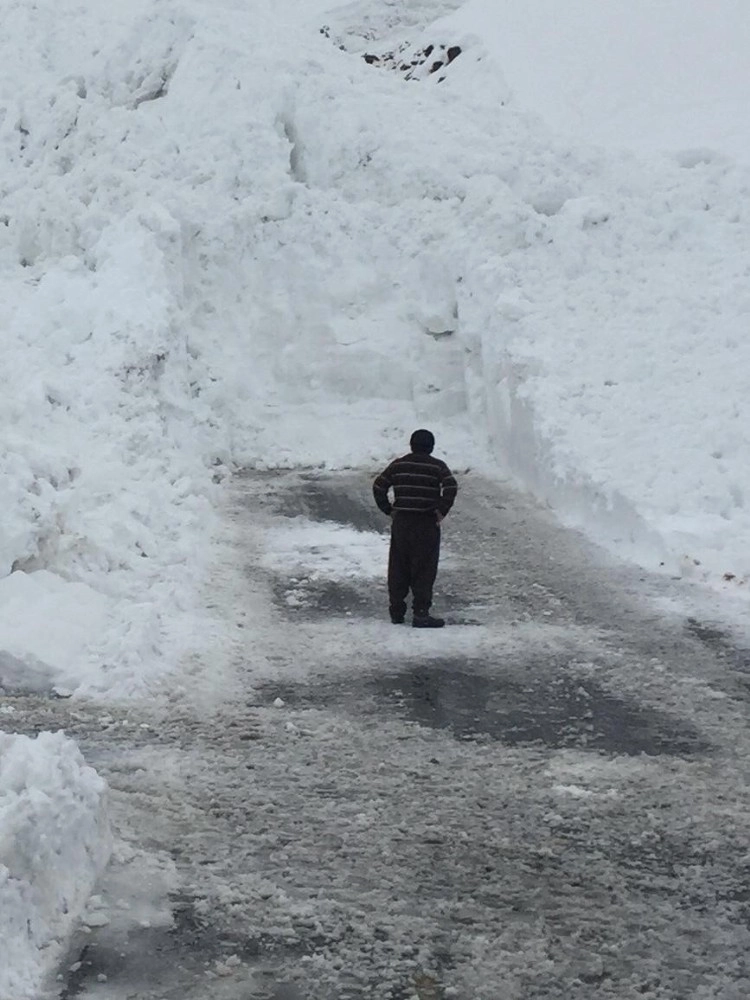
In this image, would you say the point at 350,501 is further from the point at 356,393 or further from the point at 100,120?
the point at 100,120

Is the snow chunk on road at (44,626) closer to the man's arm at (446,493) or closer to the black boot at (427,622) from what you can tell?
the black boot at (427,622)

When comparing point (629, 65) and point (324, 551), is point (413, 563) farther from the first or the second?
point (629, 65)

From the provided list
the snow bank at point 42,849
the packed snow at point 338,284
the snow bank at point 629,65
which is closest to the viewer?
the snow bank at point 42,849

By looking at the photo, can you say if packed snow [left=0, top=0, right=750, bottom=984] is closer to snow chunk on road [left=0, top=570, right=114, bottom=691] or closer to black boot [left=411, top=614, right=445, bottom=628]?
snow chunk on road [left=0, top=570, right=114, bottom=691]

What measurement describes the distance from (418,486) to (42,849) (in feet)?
16.5

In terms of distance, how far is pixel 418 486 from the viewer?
8.98 meters

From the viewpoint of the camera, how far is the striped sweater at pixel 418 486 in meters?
8.95

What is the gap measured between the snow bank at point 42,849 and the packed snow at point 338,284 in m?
2.24

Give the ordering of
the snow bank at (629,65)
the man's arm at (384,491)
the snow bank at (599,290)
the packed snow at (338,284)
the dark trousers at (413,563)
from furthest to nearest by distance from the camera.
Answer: the snow bank at (629,65) < the snow bank at (599,290) < the packed snow at (338,284) < the man's arm at (384,491) < the dark trousers at (413,563)

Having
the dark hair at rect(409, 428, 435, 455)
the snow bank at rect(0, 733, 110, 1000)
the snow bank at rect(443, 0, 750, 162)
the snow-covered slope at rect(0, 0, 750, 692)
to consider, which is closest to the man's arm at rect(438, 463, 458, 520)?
the dark hair at rect(409, 428, 435, 455)

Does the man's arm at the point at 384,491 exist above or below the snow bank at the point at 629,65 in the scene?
below

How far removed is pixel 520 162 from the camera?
59.8ft

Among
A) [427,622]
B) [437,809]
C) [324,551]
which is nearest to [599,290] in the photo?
[324,551]

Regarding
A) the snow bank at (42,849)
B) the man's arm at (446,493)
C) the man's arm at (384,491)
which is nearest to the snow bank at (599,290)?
the man's arm at (446,493)
